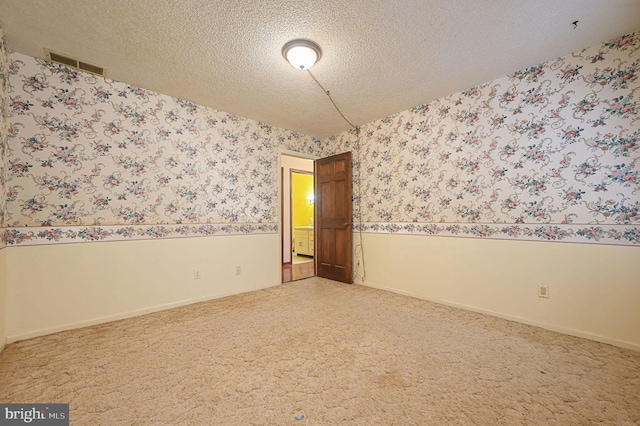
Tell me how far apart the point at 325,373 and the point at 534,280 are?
2.21 m

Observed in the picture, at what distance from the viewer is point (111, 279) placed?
8.38ft

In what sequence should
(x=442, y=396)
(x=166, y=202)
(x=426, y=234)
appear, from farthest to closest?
(x=426, y=234)
(x=166, y=202)
(x=442, y=396)

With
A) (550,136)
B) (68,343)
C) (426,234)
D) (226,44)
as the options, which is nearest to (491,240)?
(426,234)

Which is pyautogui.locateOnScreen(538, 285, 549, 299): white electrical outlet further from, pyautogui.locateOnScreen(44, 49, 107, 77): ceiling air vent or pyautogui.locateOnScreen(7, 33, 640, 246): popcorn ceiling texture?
pyautogui.locateOnScreen(44, 49, 107, 77): ceiling air vent

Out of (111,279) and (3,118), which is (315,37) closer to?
(3,118)

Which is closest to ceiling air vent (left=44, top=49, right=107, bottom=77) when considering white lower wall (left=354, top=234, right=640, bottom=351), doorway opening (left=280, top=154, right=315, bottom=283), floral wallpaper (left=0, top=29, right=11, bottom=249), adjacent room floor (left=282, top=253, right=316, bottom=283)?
floral wallpaper (left=0, top=29, right=11, bottom=249)

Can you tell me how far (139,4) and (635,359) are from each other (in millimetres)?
4365

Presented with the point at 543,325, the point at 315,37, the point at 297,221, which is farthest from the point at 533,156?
the point at 297,221

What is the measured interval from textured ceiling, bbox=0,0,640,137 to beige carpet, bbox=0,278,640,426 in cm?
251

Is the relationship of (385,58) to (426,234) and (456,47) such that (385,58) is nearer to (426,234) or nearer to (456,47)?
(456,47)

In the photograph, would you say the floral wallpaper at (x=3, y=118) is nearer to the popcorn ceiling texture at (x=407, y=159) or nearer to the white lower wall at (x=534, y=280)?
the popcorn ceiling texture at (x=407, y=159)

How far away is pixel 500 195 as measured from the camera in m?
2.62

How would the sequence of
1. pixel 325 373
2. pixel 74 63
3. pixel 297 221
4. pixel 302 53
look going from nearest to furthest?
1. pixel 325 373
2. pixel 302 53
3. pixel 74 63
4. pixel 297 221

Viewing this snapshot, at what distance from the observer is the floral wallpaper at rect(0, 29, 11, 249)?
1.98 meters
